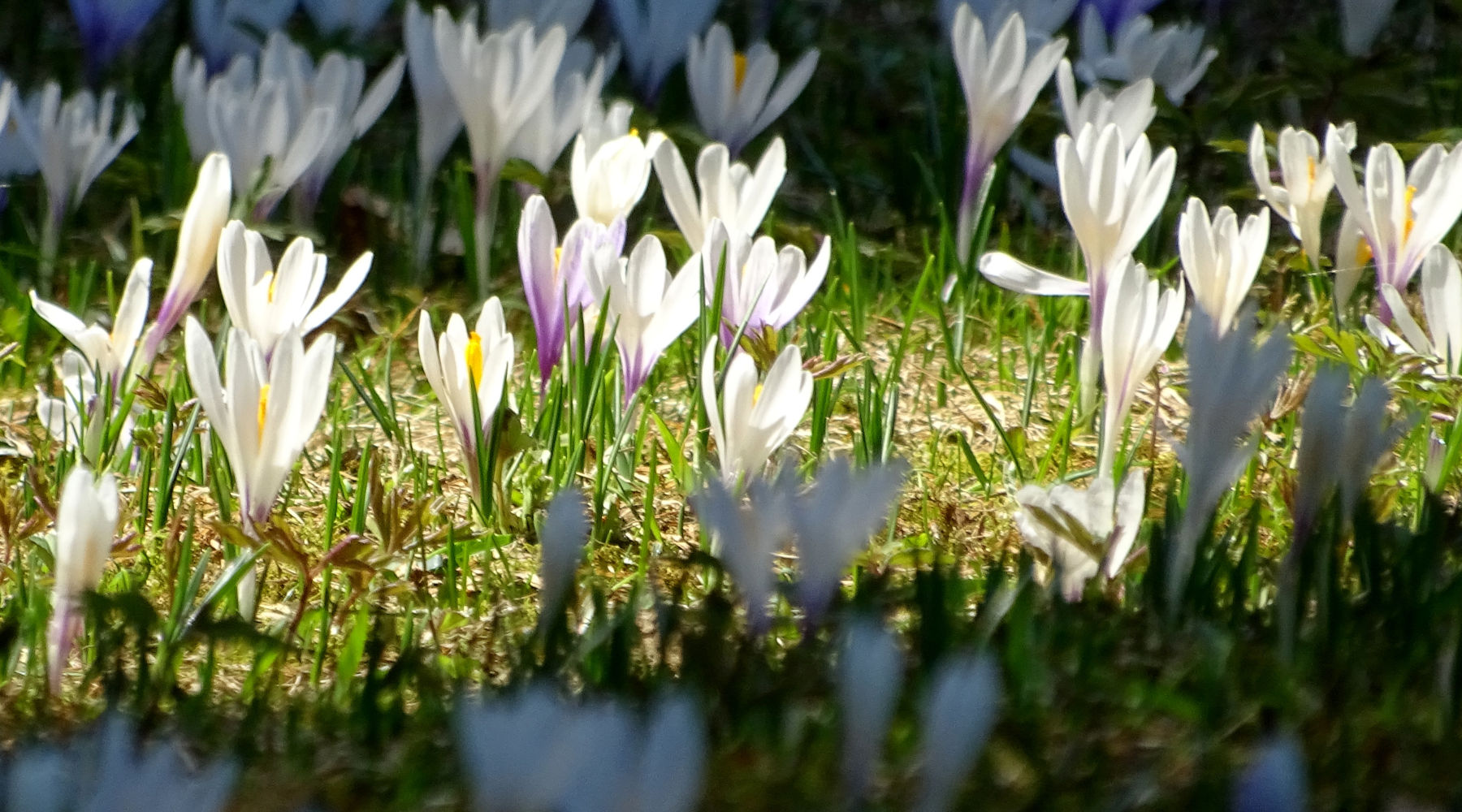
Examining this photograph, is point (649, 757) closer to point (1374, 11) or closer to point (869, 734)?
point (869, 734)

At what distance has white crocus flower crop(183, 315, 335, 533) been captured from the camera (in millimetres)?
1524

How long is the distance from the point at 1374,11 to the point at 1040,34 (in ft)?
3.10

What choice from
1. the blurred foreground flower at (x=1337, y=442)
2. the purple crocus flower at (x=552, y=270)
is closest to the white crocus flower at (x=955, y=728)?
the blurred foreground flower at (x=1337, y=442)

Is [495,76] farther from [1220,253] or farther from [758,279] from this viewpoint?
[1220,253]

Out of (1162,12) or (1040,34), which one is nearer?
(1040,34)

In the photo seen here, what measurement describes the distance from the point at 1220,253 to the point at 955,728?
3.56ft

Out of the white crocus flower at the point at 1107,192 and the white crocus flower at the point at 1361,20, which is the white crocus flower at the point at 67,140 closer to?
the white crocus flower at the point at 1107,192

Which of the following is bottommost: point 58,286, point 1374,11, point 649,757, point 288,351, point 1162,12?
point 649,757

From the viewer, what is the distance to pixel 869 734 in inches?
39.8

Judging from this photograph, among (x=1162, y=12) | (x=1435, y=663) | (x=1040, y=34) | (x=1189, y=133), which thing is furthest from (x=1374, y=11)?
(x=1435, y=663)

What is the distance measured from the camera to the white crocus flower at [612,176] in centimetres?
208

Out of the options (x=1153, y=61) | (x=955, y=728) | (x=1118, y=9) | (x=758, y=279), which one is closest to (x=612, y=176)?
(x=758, y=279)

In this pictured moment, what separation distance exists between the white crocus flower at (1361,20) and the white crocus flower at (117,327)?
240 cm

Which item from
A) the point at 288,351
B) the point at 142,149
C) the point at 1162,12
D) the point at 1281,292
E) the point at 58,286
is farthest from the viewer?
the point at 1162,12
